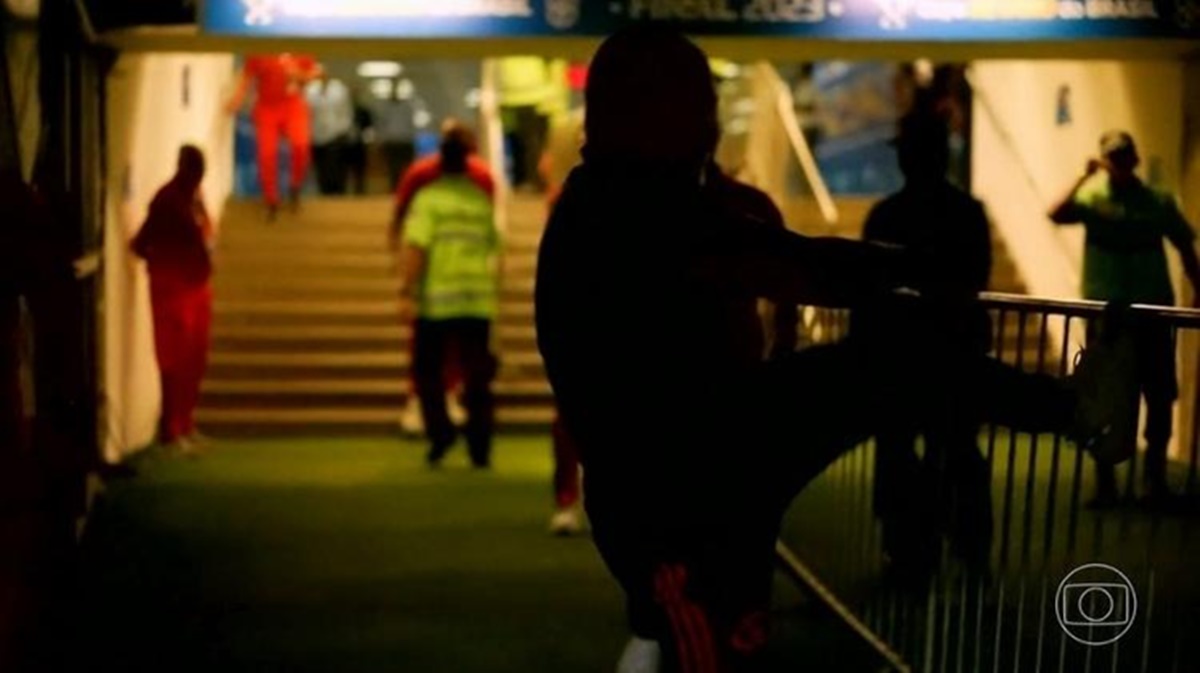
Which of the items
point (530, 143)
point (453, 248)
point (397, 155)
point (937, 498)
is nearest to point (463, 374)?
point (453, 248)

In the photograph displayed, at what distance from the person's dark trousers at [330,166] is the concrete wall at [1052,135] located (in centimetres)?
691

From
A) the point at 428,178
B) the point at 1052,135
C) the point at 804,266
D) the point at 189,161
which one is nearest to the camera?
the point at 804,266

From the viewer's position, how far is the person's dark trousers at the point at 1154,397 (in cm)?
364

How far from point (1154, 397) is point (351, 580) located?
3.73 meters

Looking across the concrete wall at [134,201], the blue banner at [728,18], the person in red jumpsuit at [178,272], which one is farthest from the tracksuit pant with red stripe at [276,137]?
the blue banner at [728,18]

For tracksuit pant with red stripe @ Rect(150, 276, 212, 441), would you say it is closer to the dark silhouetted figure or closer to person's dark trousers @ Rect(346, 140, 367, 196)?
the dark silhouetted figure

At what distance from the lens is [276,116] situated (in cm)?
1489

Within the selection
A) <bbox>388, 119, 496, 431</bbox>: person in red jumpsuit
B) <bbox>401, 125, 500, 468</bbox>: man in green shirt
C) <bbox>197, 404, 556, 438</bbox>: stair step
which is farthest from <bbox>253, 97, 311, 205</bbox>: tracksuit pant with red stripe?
<bbox>401, 125, 500, 468</bbox>: man in green shirt

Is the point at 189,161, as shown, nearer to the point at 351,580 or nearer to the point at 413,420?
the point at 413,420

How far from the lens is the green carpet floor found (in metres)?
5.69

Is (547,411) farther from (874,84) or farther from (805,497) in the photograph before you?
(874,84)

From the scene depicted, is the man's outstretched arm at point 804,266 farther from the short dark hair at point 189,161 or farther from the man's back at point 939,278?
the short dark hair at point 189,161

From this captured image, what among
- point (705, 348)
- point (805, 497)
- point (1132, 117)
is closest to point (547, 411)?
point (1132, 117)

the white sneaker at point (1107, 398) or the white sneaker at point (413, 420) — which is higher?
the white sneaker at point (1107, 398)
